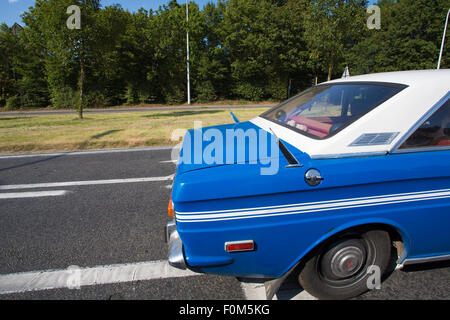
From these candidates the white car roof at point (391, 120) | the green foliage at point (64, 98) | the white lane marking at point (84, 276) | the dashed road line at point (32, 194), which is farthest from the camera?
the green foliage at point (64, 98)

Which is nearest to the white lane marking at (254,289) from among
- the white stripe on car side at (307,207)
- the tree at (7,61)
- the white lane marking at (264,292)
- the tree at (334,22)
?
the white lane marking at (264,292)

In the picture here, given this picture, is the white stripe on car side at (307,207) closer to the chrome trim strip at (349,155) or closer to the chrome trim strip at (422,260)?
the chrome trim strip at (349,155)

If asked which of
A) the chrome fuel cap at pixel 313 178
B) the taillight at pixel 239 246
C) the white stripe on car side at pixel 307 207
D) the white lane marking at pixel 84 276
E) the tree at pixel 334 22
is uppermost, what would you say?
the tree at pixel 334 22

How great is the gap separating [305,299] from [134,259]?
1.59 m

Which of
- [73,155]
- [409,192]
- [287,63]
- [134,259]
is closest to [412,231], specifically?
[409,192]

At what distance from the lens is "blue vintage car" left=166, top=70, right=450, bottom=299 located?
62.2 inches

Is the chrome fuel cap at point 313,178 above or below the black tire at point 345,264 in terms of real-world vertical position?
above

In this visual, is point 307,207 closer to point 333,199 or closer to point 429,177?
point 333,199

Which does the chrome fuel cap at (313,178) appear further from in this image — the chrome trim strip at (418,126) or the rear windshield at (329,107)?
the chrome trim strip at (418,126)

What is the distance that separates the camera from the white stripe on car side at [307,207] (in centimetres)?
158

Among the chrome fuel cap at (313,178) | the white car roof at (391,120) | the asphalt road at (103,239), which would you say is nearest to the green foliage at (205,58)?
the asphalt road at (103,239)

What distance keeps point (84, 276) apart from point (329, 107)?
2857 mm

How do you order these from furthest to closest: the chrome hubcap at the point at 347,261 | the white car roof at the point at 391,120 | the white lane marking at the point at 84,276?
the white lane marking at the point at 84,276
the chrome hubcap at the point at 347,261
the white car roof at the point at 391,120

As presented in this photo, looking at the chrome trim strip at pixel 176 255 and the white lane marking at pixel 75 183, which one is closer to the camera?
the chrome trim strip at pixel 176 255
